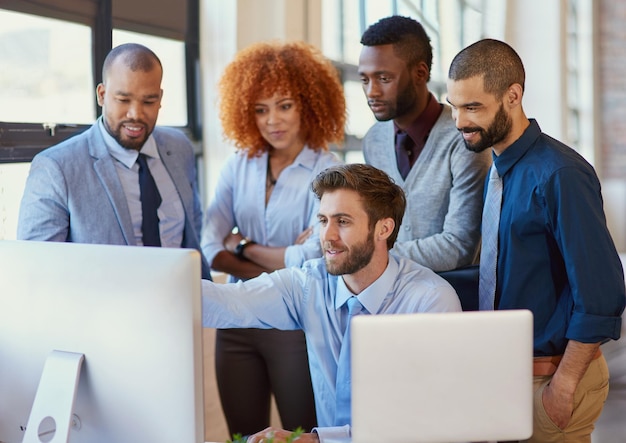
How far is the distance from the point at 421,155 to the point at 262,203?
1.84ft

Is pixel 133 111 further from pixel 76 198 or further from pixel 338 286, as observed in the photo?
pixel 338 286

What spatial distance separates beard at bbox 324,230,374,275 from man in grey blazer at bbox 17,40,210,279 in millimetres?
609

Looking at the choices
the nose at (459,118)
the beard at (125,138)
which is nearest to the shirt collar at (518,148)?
the nose at (459,118)

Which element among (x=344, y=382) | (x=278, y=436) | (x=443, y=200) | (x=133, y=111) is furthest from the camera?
(x=443, y=200)

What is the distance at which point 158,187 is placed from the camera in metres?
2.43

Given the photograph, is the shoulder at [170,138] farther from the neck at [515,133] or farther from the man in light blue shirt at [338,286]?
the neck at [515,133]

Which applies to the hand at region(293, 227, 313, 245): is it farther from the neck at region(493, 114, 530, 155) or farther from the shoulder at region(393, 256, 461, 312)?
the neck at region(493, 114, 530, 155)

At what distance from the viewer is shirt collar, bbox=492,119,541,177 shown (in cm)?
196

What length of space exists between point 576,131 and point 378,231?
21.1 ft

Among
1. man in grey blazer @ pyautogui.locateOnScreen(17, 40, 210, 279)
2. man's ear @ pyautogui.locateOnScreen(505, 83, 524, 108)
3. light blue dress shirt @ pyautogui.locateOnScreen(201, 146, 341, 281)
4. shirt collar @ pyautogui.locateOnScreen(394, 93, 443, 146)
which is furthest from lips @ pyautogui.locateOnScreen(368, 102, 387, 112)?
man in grey blazer @ pyautogui.locateOnScreen(17, 40, 210, 279)

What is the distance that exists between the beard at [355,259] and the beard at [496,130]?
37 centimetres

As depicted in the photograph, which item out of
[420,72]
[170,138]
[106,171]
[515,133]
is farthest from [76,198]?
[515,133]

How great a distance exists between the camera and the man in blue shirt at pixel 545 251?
1.85 metres

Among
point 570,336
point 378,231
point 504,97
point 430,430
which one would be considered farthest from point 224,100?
point 430,430
